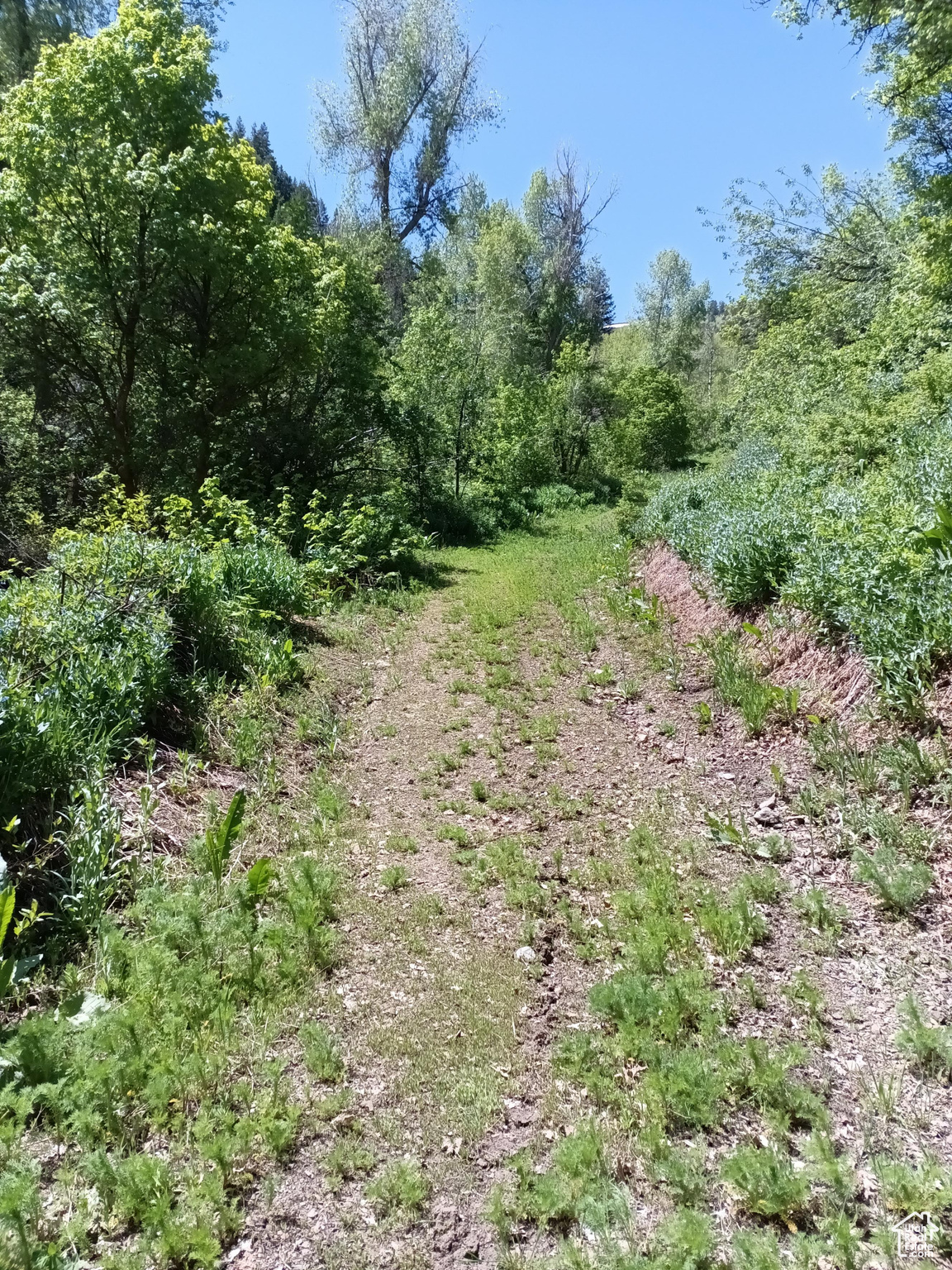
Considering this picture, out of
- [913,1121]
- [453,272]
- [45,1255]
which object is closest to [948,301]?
[913,1121]

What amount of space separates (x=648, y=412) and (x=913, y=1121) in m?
26.2

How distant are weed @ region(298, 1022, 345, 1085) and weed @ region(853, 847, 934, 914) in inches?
107

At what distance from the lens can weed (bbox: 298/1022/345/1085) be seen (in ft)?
9.59

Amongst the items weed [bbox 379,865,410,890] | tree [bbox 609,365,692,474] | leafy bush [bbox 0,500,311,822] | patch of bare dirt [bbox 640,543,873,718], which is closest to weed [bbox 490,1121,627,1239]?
weed [bbox 379,865,410,890]

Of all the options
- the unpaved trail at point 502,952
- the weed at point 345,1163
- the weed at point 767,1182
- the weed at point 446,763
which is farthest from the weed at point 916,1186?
the weed at point 446,763

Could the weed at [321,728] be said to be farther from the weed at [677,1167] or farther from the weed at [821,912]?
the weed at [677,1167]

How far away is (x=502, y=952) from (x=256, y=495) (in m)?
12.1

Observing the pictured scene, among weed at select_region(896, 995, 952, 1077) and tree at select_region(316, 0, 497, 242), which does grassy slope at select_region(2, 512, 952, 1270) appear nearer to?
weed at select_region(896, 995, 952, 1077)

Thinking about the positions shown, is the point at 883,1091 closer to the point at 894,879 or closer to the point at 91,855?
the point at 894,879

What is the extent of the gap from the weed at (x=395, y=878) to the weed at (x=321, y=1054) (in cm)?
116

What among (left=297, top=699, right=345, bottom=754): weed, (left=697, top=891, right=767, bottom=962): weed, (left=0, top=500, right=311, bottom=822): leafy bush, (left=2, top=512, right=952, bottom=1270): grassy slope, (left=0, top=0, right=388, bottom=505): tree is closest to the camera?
(left=2, top=512, right=952, bottom=1270): grassy slope

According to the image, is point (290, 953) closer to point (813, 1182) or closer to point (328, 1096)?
point (328, 1096)

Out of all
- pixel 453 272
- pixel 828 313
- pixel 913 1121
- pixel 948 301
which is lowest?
pixel 913 1121

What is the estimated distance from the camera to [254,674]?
22.0 feet
